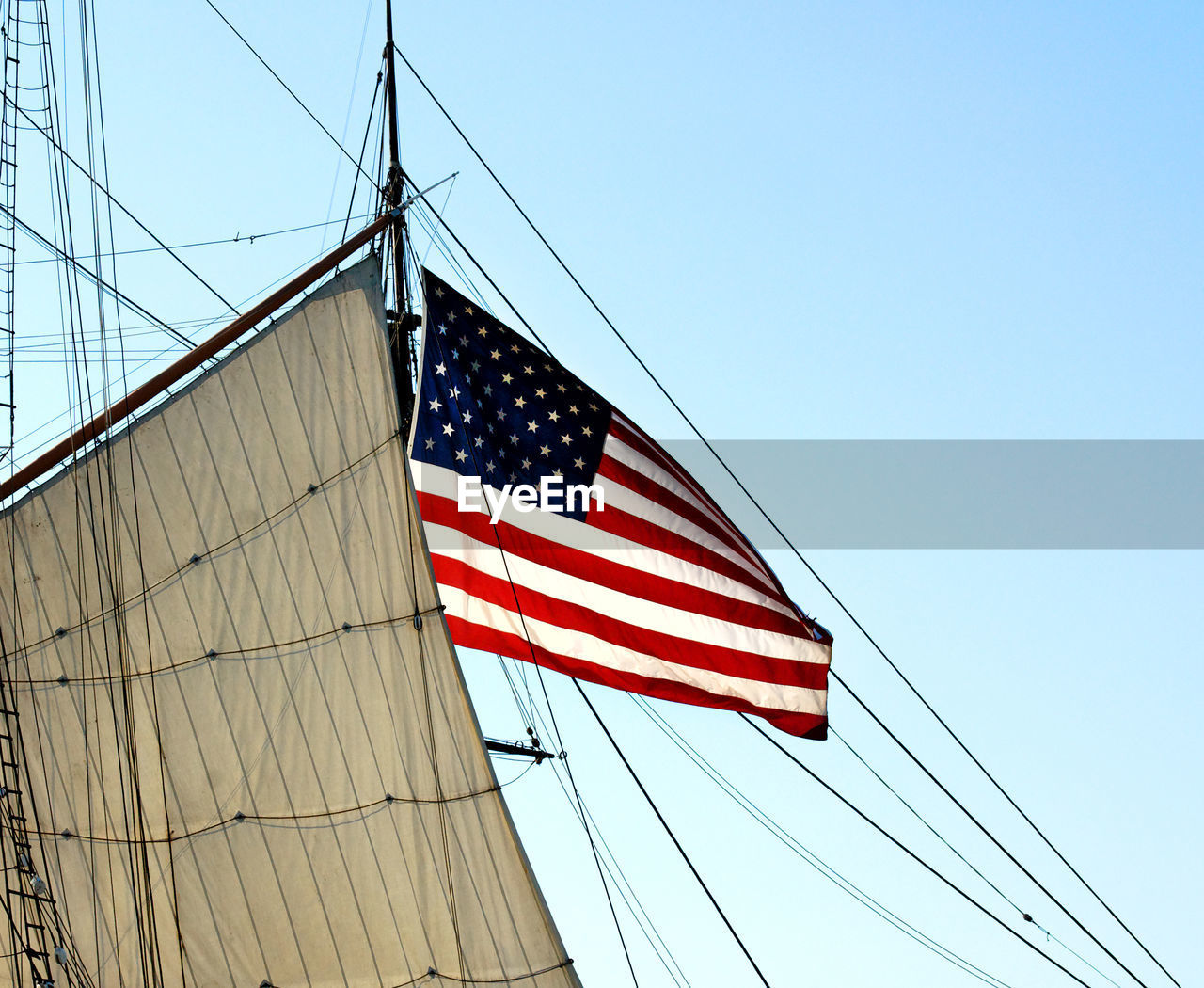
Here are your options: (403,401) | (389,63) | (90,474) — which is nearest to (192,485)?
(90,474)

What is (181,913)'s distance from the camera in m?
30.0

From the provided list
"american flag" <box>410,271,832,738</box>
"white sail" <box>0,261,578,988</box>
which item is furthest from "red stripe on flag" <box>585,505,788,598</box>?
"white sail" <box>0,261,578,988</box>

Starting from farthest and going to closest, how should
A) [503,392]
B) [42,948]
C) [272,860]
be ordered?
[503,392]
[272,860]
[42,948]

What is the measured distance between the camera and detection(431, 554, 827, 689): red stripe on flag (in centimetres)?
3120

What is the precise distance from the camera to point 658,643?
31531 millimetres

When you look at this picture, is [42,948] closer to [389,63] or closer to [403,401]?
[403,401]

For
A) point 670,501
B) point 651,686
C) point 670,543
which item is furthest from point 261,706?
point 670,501

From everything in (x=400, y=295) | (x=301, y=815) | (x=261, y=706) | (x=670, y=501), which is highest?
(x=400, y=295)

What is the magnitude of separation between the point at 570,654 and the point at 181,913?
720 centimetres

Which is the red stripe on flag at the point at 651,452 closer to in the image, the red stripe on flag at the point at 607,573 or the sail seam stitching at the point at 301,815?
the red stripe on flag at the point at 607,573

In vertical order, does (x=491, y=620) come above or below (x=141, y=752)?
above

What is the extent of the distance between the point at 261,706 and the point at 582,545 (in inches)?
222

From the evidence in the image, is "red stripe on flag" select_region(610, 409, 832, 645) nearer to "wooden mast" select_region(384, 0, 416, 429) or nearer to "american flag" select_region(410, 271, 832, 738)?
"american flag" select_region(410, 271, 832, 738)

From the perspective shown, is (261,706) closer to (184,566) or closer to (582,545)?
(184,566)
